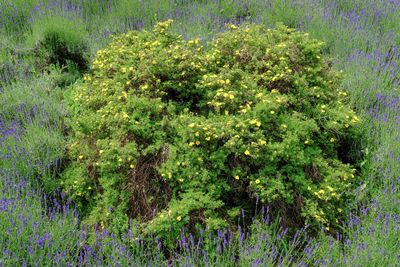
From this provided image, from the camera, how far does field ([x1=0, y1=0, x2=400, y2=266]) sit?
2.83 metres

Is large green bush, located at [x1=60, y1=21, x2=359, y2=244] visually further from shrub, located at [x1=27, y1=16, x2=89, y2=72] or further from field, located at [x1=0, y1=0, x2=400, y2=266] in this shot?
shrub, located at [x1=27, y1=16, x2=89, y2=72]

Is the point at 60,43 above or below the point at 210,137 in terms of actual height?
above

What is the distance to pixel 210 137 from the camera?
3150 mm

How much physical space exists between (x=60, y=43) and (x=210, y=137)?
109 inches

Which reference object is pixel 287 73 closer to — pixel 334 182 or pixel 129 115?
pixel 334 182

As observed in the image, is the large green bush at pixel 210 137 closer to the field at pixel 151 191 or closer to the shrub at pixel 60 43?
the field at pixel 151 191

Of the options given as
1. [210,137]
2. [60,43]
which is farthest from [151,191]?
[60,43]

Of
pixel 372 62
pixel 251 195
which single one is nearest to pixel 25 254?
pixel 251 195

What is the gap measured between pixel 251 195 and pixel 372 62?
8.38 feet

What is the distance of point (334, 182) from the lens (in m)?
3.33

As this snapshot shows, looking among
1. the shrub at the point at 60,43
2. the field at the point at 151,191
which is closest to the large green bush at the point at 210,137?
the field at the point at 151,191

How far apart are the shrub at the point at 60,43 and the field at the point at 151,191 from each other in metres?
0.01

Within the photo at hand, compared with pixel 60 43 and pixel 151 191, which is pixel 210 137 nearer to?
pixel 151 191

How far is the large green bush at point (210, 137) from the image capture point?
312 centimetres
